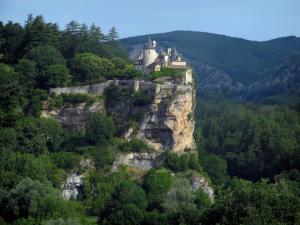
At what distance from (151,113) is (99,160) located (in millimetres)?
6902

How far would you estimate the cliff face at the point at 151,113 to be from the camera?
67188 millimetres

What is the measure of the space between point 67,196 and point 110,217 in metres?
6.79

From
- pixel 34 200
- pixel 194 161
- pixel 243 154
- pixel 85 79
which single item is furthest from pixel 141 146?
→ pixel 243 154

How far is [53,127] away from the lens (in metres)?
64.5

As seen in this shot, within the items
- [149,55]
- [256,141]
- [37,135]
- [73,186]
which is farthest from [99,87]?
[256,141]

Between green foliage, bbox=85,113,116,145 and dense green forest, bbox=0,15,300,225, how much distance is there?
0.08 m

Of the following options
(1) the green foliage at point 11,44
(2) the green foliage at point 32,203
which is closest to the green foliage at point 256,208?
(2) the green foliage at point 32,203

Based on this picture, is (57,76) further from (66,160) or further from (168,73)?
(168,73)

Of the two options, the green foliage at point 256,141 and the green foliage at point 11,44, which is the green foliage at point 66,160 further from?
the green foliage at point 256,141

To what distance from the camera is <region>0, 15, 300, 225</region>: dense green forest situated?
5118 cm

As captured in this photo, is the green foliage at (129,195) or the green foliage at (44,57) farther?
the green foliage at (44,57)

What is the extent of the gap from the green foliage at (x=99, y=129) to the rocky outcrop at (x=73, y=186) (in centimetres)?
394

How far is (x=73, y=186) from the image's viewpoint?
6238 centimetres

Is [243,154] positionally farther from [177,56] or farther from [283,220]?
[283,220]
